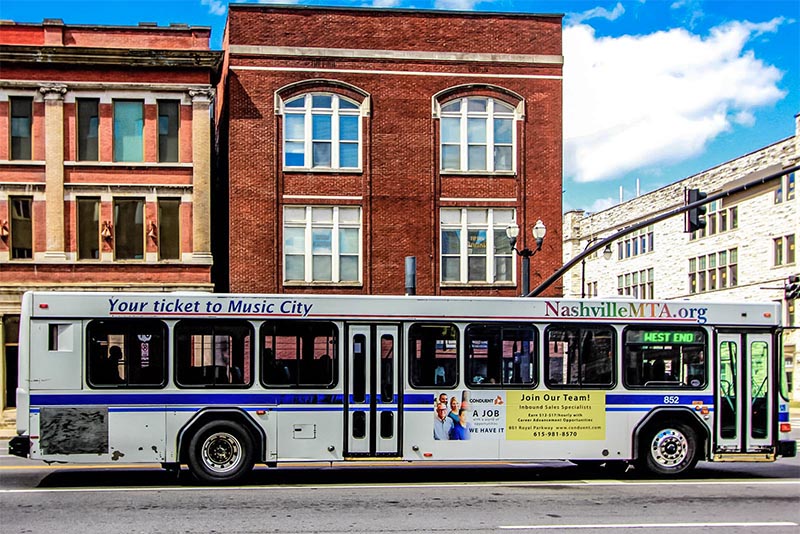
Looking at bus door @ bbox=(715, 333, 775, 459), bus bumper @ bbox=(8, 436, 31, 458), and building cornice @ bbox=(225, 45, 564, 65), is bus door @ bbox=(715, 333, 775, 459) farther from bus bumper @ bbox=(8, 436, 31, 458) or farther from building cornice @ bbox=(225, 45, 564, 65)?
building cornice @ bbox=(225, 45, 564, 65)

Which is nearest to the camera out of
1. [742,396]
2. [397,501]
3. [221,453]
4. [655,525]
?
[655,525]

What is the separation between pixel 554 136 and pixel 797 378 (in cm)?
2637

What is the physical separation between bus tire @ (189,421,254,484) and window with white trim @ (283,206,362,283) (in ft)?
53.2

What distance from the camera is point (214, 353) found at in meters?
14.2

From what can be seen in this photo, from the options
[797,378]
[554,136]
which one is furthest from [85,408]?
[797,378]

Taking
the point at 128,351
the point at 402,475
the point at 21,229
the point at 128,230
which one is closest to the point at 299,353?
the point at 128,351

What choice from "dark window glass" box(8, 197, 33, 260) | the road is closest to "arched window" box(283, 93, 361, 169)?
"dark window glass" box(8, 197, 33, 260)

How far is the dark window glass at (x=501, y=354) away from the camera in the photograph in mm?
14789

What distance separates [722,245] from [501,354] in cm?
4766

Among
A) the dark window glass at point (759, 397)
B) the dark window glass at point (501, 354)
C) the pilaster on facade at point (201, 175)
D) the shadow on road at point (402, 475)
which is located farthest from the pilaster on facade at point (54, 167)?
the dark window glass at point (759, 397)

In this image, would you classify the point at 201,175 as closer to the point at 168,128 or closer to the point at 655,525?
the point at 168,128

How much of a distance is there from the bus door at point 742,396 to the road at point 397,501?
0.63 meters

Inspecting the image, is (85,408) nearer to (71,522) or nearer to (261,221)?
(71,522)

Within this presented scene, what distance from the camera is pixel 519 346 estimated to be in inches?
587
